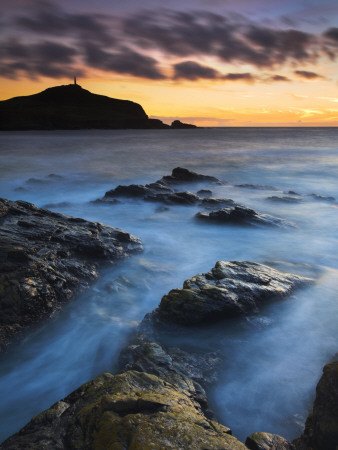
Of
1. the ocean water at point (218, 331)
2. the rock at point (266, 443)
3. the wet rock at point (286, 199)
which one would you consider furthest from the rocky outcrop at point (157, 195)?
the rock at point (266, 443)

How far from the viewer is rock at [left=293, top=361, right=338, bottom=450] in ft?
9.13

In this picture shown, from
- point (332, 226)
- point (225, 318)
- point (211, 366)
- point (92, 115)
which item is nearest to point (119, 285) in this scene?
point (225, 318)

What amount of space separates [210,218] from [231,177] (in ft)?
47.6

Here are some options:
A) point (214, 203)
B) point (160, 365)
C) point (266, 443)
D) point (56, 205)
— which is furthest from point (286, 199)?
point (266, 443)

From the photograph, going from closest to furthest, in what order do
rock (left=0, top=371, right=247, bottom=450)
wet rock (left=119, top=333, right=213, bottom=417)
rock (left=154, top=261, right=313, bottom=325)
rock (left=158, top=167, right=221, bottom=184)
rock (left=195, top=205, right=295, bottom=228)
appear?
rock (left=0, top=371, right=247, bottom=450)
wet rock (left=119, top=333, right=213, bottom=417)
rock (left=154, top=261, right=313, bottom=325)
rock (left=195, top=205, right=295, bottom=228)
rock (left=158, top=167, right=221, bottom=184)

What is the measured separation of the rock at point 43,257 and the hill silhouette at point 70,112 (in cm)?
12950

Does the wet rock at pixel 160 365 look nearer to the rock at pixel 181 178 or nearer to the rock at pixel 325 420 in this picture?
the rock at pixel 325 420

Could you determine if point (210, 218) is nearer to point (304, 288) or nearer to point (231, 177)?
point (304, 288)

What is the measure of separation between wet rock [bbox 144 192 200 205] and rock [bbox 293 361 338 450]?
11.9 m

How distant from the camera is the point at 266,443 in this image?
290 centimetres

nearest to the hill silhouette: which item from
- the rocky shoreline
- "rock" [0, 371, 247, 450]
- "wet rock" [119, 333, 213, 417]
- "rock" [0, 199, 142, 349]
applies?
"rock" [0, 199, 142, 349]

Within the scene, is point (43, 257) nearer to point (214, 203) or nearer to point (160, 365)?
point (160, 365)

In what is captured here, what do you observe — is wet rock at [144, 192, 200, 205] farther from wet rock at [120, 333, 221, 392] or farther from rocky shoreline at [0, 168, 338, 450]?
wet rock at [120, 333, 221, 392]

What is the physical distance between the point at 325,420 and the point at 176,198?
12.5m
